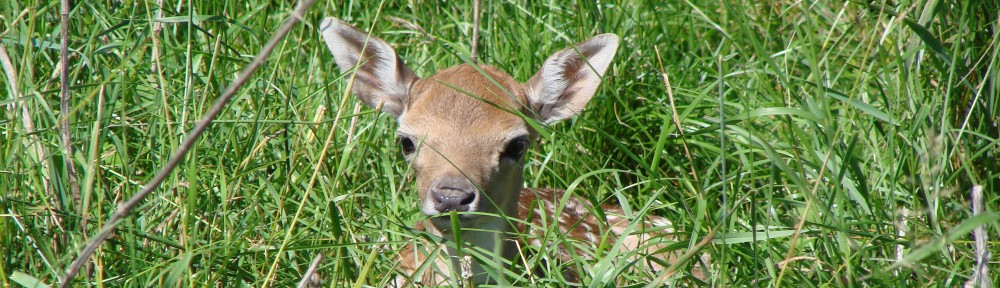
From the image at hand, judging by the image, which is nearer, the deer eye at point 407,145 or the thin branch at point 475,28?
the deer eye at point 407,145

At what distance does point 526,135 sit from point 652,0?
5.07 ft

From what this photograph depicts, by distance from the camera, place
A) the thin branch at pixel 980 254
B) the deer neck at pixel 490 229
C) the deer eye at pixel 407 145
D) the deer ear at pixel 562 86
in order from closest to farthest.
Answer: the thin branch at pixel 980 254 < the deer neck at pixel 490 229 < the deer eye at pixel 407 145 < the deer ear at pixel 562 86

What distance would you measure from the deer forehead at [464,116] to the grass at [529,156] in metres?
0.21

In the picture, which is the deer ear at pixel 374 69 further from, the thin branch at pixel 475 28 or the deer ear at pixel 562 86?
the deer ear at pixel 562 86

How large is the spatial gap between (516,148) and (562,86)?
16.2 inches

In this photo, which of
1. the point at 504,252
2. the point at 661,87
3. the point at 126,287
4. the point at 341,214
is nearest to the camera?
the point at 126,287

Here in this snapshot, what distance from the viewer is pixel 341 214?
3424mm

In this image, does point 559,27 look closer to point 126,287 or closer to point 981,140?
point 981,140

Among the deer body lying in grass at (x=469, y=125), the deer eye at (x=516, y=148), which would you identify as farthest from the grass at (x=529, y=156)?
the deer eye at (x=516, y=148)

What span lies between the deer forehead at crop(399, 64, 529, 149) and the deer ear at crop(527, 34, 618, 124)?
0.14 metres

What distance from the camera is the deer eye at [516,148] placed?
12.4 feet

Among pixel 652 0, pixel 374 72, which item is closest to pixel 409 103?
pixel 374 72

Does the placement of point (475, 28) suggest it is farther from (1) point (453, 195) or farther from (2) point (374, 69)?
(1) point (453, 195)

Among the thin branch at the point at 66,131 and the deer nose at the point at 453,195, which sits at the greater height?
the thin branch at the point at 66,131
